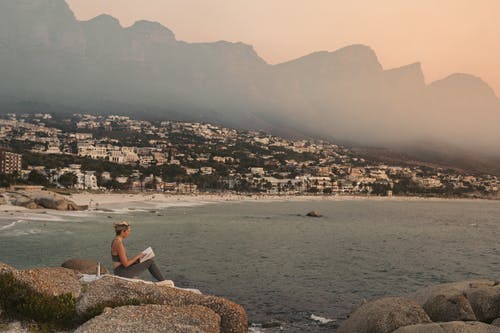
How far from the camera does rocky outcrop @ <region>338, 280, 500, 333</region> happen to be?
1173 cm

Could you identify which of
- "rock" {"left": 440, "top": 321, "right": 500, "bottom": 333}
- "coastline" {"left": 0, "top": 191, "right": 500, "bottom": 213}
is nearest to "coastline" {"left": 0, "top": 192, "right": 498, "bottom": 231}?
"coastline" {"left": 0, "top": 191, "right": 500, "bottom": 213}

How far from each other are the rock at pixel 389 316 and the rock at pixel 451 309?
104cm

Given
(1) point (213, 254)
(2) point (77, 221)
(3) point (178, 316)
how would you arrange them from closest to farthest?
1. (3) point (178, 316)
2. (1) point (213, 254)
3. (2) point (77, 221)

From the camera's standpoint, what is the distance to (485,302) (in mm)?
13102

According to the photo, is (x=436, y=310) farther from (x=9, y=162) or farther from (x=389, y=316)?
(x=9, y=162)

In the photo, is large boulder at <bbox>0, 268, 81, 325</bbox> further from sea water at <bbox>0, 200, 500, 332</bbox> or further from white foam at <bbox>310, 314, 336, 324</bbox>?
white foam at <bbox>310, 314, 336, 324</bbox>

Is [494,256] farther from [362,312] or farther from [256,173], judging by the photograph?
[256,173]

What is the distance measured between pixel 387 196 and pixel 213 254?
156m

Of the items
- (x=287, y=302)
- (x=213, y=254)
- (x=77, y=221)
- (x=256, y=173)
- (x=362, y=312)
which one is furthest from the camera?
(x=256, y=173)

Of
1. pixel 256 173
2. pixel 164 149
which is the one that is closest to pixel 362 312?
pixel 256 173

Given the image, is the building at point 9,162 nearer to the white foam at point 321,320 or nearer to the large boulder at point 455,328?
the white foam at point 321,320

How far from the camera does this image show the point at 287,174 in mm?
182000

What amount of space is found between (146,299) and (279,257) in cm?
2457

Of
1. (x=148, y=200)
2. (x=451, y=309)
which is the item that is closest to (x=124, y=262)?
(x=451, y=309)
